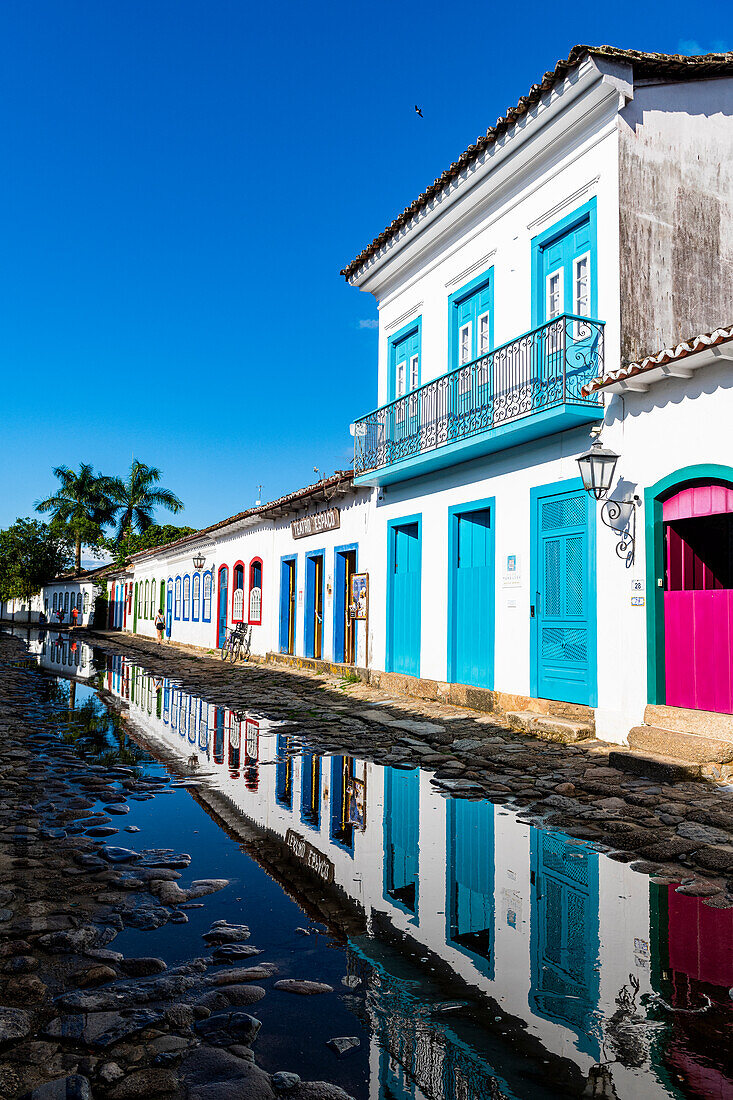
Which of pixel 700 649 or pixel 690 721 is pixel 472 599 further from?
pixel 690 721

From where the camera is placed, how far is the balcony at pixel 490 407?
346 inches

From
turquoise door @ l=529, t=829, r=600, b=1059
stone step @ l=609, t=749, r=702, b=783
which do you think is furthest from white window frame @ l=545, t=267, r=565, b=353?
turquoise door @ l=529, t=829, r=600, b=1059

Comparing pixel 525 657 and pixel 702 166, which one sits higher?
pixel 702 166

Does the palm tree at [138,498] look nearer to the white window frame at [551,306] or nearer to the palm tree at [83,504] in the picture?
the palm tree at [83,504]

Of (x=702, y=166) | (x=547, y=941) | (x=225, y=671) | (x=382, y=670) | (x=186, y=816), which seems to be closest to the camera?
(x=547, y=941)

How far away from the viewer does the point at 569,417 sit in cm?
862

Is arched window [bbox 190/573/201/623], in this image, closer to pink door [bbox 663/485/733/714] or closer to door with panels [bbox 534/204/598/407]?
door with panels [bbox 534/204/598/407]

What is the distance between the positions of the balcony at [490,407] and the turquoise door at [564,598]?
1.01 metres

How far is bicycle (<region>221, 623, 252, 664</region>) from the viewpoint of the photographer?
845 inches

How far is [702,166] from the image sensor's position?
9336mm

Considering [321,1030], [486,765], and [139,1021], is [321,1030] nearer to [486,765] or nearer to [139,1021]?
[139,1021]

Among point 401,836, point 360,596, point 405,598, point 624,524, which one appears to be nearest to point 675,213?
point 624,524

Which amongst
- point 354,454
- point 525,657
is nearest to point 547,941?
point 525,657

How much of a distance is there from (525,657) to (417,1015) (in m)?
7.57
